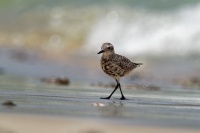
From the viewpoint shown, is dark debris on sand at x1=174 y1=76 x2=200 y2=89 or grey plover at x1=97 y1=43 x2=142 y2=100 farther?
dark debris on sand at x1=174 y1=76 x2=200 y2=89

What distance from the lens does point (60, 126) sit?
627 cm

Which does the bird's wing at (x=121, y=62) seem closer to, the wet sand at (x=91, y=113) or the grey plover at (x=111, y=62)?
the grey plover at (x=111, y=62)

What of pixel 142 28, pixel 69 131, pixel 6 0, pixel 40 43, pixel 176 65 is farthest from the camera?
pixel 6 0

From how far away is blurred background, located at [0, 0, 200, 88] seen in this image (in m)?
18.1

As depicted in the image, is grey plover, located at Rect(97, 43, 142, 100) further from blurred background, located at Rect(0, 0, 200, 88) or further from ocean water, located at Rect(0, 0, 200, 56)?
ocean water, located at Rect(0, 0, 200, 56)

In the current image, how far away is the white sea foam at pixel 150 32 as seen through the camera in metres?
19.9

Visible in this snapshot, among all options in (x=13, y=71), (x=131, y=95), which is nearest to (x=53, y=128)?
(x=131, y=95)

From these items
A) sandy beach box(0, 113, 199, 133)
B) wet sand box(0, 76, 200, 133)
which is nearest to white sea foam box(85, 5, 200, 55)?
wet sand box(0, 76, 200, 133)

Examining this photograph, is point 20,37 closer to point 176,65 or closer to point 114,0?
point 114,0

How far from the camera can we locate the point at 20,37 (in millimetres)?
23156

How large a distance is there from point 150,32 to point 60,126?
48.8 ft

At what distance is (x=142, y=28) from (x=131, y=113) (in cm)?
1346

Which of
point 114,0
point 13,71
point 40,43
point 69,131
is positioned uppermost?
point 114,0

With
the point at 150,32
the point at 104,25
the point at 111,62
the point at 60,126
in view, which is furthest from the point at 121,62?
the point at 104,25
